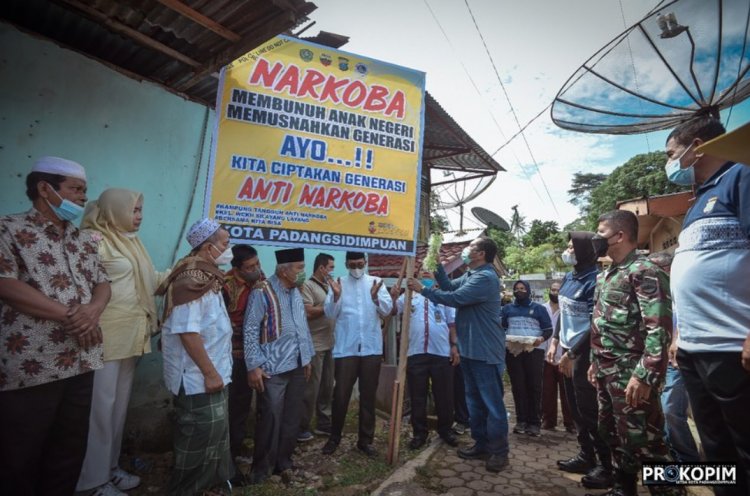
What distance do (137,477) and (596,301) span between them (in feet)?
12.7

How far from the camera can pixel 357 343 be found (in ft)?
13.2

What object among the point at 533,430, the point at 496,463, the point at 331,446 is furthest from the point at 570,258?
the point at 331,446

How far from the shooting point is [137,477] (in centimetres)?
299

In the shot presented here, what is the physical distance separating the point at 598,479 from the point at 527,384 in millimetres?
1870

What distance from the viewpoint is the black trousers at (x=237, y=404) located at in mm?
3523

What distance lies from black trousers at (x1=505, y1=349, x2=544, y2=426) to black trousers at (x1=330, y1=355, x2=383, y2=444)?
6.92 feet

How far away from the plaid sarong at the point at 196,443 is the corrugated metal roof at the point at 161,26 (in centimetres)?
276

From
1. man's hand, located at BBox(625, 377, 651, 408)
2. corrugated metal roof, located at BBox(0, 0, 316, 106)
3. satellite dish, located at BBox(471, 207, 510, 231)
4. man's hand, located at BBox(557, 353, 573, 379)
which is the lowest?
man's hand, located at BBox(557, 353, 573, 379)

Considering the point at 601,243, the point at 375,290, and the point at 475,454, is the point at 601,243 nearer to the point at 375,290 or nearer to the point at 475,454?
the point at 375,290

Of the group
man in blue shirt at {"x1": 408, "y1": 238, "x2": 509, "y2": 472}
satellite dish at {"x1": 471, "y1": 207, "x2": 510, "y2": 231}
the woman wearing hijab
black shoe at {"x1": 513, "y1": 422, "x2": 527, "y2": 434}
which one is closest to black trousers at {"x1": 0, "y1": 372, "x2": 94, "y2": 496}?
the woman wearing hijab

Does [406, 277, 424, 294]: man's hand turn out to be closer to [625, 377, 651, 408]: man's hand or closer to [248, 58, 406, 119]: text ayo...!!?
[248, 58, 406, 119]: text ayo...!!

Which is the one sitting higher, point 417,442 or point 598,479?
point 598,479

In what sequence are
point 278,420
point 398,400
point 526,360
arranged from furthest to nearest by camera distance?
1. point 526,360
2. point 398,400
3. point 278,420

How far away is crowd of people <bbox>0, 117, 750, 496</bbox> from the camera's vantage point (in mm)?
1873
